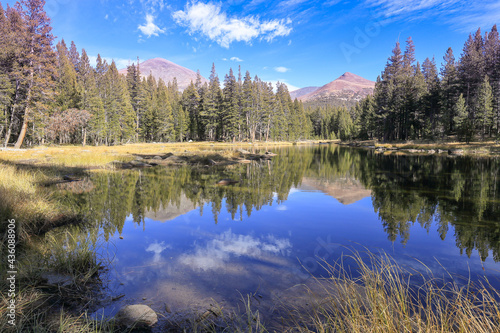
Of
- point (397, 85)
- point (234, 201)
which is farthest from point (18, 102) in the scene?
point (397, 85)

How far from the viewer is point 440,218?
9.66 meters

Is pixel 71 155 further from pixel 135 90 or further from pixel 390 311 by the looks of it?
pixel 135 90

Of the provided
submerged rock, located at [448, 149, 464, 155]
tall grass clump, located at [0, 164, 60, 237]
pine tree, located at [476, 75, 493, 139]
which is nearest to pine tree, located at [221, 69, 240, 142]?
submerged rock, located at [448, 149, 464, 155]

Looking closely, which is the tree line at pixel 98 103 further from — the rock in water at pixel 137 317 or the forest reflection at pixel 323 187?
the rock in water at pixel 137 317

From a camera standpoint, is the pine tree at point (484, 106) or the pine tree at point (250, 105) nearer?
the pine tree at point (484, 106)

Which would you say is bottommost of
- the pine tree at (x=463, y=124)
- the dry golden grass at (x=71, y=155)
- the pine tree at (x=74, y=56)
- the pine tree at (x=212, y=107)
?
the dry golden grass at (x=71, y=155)

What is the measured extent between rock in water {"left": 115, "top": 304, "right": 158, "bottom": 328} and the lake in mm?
405

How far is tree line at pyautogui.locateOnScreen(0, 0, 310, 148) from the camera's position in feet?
95.5

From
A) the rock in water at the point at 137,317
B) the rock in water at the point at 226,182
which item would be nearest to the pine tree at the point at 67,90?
the rock in water at the point at 226,182

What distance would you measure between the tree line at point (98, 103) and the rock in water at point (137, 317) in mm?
32253

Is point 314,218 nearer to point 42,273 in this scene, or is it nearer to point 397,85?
point 42,273

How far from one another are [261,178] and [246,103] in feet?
175

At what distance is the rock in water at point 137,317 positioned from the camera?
3.70m

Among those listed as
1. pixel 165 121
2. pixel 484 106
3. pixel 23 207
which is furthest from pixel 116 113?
pixel 484 106
